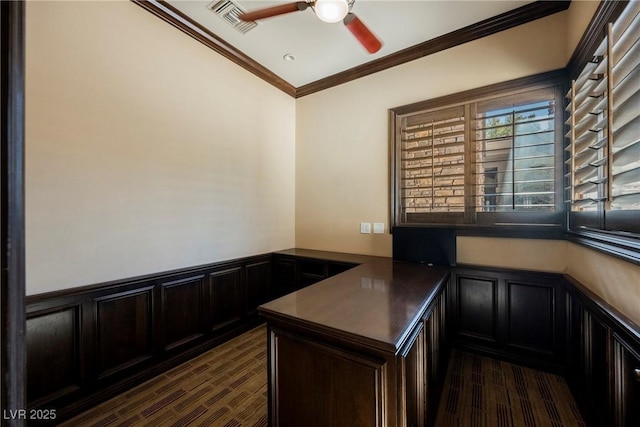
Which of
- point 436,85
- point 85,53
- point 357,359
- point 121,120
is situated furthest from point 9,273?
point 436,85

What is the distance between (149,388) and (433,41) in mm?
4151

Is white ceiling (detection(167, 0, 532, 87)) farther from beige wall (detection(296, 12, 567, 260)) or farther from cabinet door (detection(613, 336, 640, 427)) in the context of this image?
cabinet door (detection(613, 336, 640, 427))

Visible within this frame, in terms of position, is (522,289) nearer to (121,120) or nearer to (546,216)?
(546,216)

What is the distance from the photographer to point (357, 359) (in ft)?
3.75

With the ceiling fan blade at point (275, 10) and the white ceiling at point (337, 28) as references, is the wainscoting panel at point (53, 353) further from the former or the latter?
the white ceiling at point (337, 28)

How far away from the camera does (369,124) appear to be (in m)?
3.23

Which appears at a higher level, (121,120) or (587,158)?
(121,120)

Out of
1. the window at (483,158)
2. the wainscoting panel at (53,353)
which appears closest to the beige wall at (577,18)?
the window at (483,158)

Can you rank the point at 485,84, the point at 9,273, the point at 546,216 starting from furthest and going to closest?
the point at 485,84
the point at 546,216
the point at 9,273

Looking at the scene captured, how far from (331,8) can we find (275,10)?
0.41m

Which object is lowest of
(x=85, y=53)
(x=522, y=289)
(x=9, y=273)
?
(x=522, y=289)

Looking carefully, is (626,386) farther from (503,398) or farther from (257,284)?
(257,284)

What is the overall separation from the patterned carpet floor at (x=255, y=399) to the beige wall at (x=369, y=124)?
99cm

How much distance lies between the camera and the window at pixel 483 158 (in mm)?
2281
